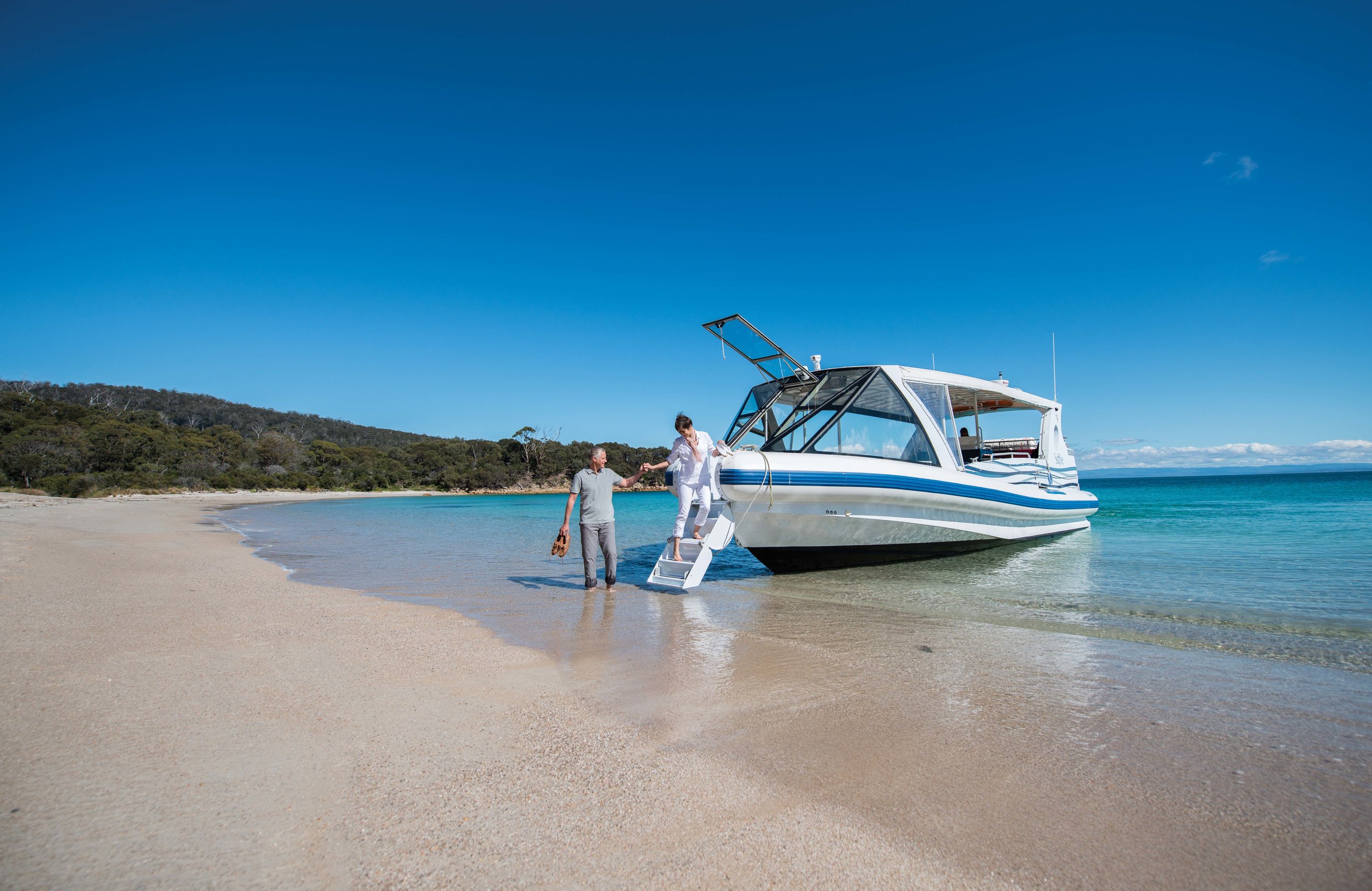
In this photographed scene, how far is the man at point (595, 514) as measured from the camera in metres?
7.81

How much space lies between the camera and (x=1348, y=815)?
2.50m

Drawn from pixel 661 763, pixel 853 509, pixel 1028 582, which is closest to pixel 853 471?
pixel 853 509

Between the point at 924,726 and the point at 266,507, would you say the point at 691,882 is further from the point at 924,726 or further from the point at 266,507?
the point at 266,507

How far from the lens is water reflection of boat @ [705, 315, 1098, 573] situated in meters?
8.43

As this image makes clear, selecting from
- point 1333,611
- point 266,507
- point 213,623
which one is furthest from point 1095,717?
point 266,507

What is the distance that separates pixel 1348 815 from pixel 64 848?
4.94 meters

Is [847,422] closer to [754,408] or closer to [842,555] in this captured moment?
[754,408]

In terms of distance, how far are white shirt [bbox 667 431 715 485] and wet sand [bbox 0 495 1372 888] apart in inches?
114

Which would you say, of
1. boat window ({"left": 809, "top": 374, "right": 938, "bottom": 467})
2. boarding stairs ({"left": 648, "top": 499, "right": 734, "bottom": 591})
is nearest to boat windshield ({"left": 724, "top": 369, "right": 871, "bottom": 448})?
boat window ({"left": 809, "top": 374, "right": 938, "bottom": 467})

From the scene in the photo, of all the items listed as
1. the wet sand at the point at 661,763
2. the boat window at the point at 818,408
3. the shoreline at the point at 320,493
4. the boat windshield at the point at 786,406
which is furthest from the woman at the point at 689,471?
the wet sand at the point at 661,763

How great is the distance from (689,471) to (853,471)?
98.9 inches

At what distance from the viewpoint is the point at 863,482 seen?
8.81 m

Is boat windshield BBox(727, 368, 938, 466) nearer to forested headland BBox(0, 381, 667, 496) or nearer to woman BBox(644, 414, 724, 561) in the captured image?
woman BBox(644, 414, 724, 561)

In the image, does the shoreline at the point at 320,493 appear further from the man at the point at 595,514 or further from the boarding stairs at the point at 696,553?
the man at the point at 595,514
